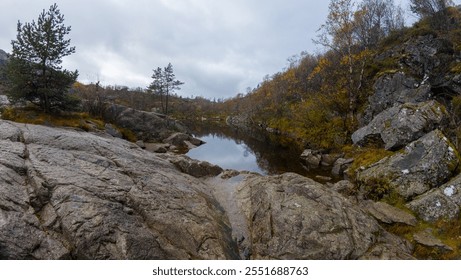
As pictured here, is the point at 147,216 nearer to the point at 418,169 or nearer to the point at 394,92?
the point at 418,169

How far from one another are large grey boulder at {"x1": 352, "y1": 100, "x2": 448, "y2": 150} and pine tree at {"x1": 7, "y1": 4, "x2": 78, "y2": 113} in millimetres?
28889

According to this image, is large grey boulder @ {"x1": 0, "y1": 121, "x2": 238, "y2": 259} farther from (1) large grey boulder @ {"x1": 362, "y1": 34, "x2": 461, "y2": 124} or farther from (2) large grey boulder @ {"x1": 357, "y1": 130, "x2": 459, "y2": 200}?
(1) large grey boulder @ {"x1": 362, "y1": 34, "x2": 461, "y2": 124}

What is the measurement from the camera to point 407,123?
20047mm

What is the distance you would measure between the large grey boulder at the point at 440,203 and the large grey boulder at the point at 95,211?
9.37 meters

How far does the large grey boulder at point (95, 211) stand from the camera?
25.3ft

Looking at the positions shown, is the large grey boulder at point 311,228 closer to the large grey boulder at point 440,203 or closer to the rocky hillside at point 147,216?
the rocky hillside at point 147,216

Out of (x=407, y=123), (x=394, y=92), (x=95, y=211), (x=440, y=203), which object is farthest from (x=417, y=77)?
(x=95, y=211)

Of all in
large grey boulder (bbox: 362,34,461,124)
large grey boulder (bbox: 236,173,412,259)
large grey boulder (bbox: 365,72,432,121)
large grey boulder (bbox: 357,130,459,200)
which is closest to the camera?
large grey boulder (bbox: 236,173,412,259)

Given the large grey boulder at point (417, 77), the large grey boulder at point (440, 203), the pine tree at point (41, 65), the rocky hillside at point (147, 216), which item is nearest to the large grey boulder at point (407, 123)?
the large grey boulder at point (417, 77)

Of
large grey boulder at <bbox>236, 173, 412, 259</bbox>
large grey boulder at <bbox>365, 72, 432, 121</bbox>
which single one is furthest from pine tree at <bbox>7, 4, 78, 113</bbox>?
large grey boulder at <bbox>365, 72, 432, 121</bbox>

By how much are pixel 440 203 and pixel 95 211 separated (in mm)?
14763

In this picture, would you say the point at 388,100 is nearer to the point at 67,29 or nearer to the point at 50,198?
the point at 50,198

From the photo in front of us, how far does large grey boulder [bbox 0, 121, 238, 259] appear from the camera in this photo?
7.71 m

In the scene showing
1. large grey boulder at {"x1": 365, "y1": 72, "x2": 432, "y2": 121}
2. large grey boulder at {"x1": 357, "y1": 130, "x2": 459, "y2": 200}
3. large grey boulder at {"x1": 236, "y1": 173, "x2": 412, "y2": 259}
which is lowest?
large grey boulder at {"x1": 236, "y1": 173, "x2": 412, "y2": 259}
